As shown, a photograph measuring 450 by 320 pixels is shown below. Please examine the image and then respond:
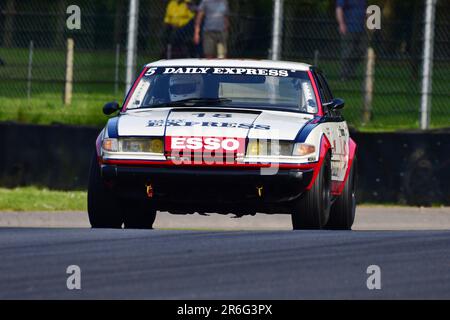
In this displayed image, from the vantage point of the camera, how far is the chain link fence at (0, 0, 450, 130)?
18453 mm

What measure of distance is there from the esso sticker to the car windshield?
1212mm

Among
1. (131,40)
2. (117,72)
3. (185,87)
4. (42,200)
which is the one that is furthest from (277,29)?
(185,87)

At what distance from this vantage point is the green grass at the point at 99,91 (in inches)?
722

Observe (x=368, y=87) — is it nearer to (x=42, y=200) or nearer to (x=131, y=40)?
(x=131, y=40)

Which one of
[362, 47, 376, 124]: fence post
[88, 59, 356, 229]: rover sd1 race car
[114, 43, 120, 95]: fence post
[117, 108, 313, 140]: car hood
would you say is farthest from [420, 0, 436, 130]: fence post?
[117, 108, 313, 140]: car hood

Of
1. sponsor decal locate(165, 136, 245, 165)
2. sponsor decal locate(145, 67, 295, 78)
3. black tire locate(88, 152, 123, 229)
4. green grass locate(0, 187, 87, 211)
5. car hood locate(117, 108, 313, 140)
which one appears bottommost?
green grass locate(0, 187, 87, 211)

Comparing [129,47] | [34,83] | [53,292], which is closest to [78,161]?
[129,47]

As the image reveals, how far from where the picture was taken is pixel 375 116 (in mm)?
18938

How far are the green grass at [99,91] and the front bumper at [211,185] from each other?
27.6ft

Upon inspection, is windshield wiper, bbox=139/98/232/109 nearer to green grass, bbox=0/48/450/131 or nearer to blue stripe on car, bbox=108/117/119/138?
blue stripe on car, bbox=108/117/119/138

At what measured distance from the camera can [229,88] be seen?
11266 mm

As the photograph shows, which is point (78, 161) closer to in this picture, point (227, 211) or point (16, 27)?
point (16, 27)

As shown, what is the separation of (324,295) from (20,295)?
1173 mm

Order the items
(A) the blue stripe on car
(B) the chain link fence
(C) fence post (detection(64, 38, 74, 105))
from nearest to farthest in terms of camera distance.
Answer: (A) the blue stripe on car
(B) the chain link fence
(C) fence post (detection(64, 38, 74, 105))
